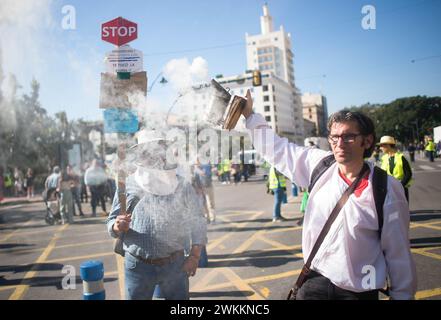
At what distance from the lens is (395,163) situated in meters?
5.24

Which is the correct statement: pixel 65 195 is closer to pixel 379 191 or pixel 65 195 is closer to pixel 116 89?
pixel 116 89

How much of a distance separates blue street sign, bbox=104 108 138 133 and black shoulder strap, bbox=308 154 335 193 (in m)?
1.23

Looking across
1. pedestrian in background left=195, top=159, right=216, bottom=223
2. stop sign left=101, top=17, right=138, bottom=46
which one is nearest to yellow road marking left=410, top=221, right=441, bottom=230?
pedestrian in background left=195, top=159, right=216, bottom=223

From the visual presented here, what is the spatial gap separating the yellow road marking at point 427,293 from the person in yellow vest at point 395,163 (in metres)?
2.13

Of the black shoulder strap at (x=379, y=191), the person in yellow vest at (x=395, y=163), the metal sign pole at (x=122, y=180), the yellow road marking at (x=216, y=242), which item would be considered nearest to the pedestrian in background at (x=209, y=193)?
the yellow road marking at (x=216, y=242)

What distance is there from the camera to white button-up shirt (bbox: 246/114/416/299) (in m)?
1.49

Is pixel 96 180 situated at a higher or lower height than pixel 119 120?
lower

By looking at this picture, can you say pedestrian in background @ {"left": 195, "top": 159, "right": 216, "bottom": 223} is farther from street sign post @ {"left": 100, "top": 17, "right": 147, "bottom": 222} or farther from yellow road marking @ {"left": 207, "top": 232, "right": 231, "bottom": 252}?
street sign post @ {"left": 100, "top": 17, "right": 147, "bottom": 222}

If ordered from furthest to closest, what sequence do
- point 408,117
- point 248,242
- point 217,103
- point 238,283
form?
point 408,117 → point 248,242 → point 238,283 → point 217,103

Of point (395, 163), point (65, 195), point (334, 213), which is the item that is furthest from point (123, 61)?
point (65, 195)

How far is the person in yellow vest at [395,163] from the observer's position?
16.9 feet

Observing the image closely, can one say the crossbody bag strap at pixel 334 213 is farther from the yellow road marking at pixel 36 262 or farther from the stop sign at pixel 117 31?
the yellow road marking at pixel 36 262

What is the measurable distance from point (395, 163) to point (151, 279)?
15.6ft
